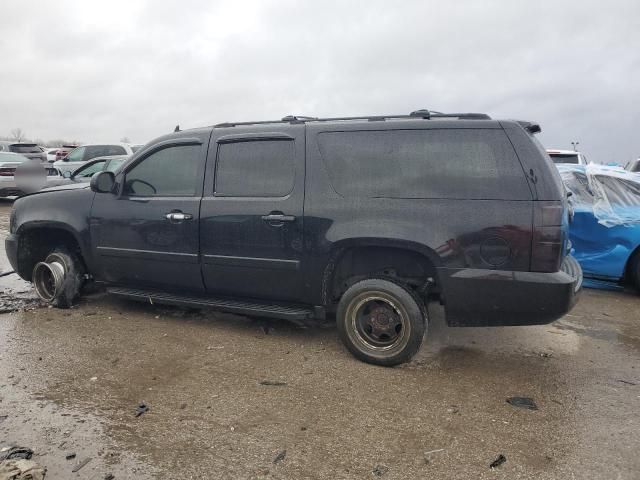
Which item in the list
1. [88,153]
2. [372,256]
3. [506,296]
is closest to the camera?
[506,296]

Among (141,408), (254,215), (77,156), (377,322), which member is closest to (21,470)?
(141,408)

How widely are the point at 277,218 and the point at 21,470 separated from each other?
229 cm

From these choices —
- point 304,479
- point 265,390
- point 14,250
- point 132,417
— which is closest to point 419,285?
point 265,390

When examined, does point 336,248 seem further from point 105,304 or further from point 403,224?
point 105,304

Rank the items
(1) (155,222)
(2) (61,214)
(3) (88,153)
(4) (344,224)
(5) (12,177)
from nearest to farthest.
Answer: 1. (4) (344,224)
2. (1) (155,222)
3. (2) (61,214)
4. (5) (12,177)
5. (3) (88,153)

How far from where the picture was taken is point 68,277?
4.81 m

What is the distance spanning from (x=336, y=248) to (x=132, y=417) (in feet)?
6.02

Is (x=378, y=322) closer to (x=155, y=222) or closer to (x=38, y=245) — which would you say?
(x=155, y=222)

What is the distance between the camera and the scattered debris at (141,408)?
2941mm

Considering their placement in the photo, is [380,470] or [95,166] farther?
[95,166]

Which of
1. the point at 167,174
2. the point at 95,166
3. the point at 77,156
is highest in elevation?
the point at 77,156

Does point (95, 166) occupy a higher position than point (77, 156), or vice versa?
point (77, 156)

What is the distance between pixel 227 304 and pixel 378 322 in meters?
1.38

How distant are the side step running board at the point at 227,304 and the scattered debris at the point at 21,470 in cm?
193
